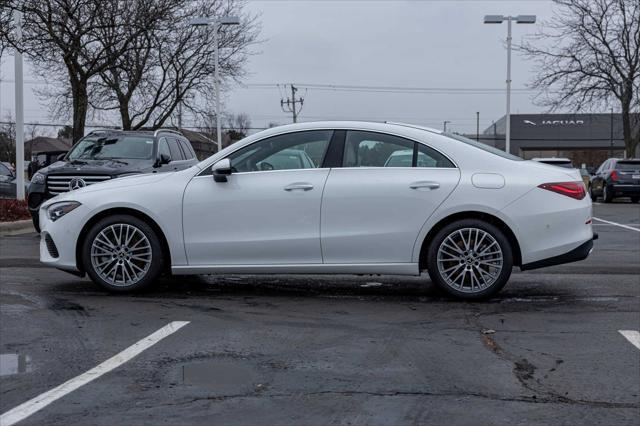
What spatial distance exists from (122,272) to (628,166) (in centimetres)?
2182

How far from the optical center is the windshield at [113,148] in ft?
38.3

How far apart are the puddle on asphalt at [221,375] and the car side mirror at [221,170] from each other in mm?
2253

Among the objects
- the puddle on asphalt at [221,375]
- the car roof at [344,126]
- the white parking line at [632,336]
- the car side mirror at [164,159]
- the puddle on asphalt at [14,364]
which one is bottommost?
the puddle on asphalt at [221,375]

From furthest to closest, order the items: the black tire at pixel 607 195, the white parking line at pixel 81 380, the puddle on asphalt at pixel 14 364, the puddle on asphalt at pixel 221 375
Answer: the black tire at pixel 607 195 < the puddle on asphalt at pixel 14 364 < the puddle on asphalt at pixel 221 375 < the white parking line at pixel 81 380

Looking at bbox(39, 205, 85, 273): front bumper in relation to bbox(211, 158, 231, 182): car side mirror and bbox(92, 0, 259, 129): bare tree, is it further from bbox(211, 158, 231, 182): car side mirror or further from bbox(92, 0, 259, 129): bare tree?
bbox(92, 0, 259, 129): bare tree

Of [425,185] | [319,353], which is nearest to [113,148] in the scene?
[425,185]

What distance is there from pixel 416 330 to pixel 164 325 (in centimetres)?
192

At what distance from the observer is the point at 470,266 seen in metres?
6.34

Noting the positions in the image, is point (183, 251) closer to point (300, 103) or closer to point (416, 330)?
point (416, 330)

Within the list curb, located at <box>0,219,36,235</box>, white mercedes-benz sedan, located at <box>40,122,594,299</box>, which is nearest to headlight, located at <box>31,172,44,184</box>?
curb, located at <box>0,219,36,235</box>

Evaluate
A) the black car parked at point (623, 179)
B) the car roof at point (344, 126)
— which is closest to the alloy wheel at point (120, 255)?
the car roof at point (344, 126)

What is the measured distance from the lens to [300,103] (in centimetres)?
7738

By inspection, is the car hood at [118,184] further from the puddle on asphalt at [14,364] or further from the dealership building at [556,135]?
the dealership building at [556,135]

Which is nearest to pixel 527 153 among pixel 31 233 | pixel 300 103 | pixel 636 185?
pixel 300 103
